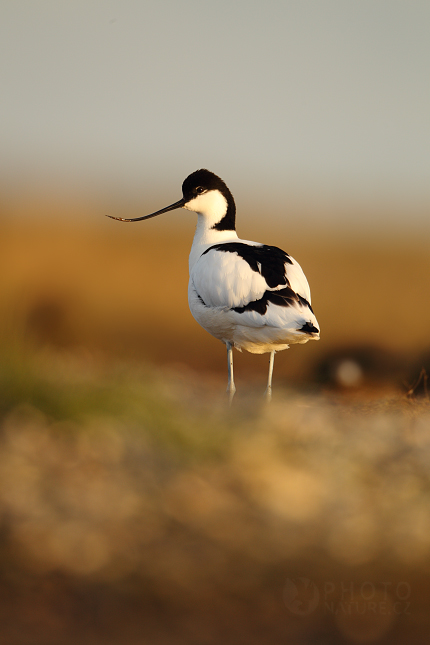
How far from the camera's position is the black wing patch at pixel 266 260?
550 centimetres

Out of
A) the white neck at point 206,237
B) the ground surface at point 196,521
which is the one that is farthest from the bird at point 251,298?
the ground surface at point 196,521

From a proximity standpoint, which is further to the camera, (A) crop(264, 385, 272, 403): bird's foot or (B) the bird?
(A) crop(264, 385, 272, 403): bird's foot

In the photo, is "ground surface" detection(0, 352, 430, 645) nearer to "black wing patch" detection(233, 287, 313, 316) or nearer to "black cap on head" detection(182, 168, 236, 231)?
"black wing patch" detection(233, 287, 313, 316)

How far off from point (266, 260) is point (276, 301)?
1.78 feet

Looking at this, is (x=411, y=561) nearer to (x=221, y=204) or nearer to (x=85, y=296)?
(x=221, y=204)

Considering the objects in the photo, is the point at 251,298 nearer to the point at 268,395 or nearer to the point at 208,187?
the point at 268,395

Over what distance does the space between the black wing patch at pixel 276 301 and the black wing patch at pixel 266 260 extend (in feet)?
0.27

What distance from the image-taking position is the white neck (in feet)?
22.2

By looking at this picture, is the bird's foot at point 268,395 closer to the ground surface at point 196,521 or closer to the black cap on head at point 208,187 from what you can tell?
the ground surface at point 196,521

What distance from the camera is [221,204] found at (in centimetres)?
691

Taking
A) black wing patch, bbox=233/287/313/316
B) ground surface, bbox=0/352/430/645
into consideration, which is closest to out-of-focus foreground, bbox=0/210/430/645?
ground surface, bbox=0/352/430/645

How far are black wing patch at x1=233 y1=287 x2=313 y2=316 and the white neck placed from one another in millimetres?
1499

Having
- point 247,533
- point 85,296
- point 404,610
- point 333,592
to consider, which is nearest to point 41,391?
point 247,533

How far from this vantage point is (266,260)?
5.67 meters
